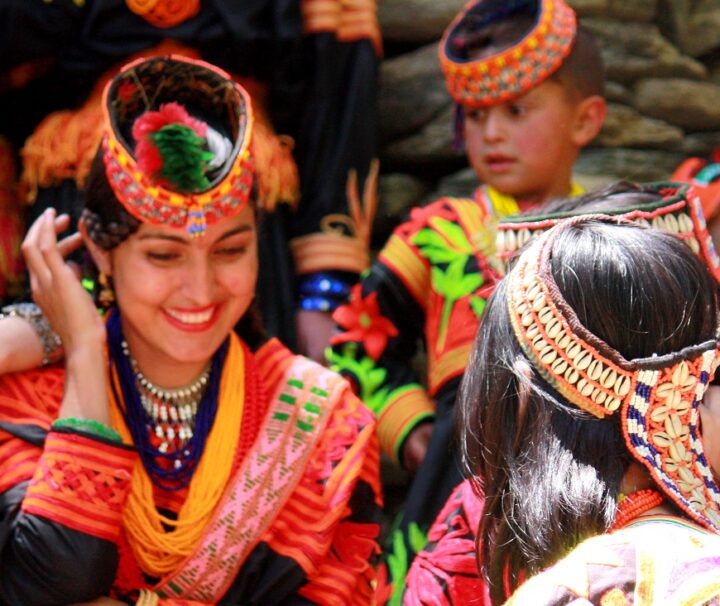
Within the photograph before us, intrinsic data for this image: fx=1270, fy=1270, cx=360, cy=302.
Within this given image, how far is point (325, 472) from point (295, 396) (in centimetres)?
20

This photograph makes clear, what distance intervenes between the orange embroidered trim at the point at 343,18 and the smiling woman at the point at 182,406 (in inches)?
41.4

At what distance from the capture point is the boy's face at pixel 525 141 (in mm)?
3643

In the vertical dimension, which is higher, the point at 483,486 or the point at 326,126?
the point at 483,486

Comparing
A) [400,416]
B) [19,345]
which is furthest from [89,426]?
[400,416]

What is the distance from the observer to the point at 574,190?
3.83 meters

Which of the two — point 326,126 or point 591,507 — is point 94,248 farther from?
point 591,507

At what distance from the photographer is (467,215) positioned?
3604mm

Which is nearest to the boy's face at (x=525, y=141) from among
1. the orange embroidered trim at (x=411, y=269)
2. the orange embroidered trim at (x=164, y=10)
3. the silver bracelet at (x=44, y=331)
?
the orange embroidered trim at (x=411, y=269)

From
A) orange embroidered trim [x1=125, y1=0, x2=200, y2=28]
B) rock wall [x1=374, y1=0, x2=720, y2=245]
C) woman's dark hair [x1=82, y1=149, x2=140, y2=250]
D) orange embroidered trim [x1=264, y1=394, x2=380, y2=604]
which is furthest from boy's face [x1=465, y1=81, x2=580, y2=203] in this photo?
woman's dark hair [x1=82, y1=149, x2=140, y2=250]

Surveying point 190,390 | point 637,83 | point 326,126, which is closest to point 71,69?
point 326,126

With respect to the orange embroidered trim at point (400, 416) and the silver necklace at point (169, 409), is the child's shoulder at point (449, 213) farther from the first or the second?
the silver necklace at point (169, 409)

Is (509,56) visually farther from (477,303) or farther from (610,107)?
(610,107)

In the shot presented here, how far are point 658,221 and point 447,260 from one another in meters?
1.08

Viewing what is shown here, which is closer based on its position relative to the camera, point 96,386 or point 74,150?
point 96,386
